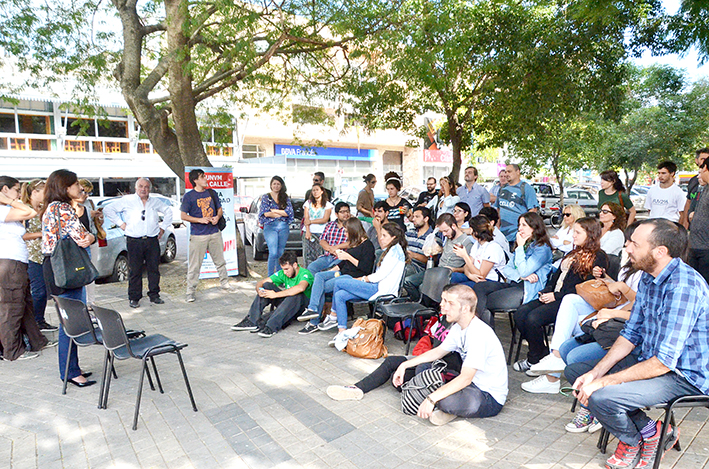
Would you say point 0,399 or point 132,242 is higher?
point 132,242

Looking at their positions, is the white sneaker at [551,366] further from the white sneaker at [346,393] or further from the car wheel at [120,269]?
the car wheel at [120,269]

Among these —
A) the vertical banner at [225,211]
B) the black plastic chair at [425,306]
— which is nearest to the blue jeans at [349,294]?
the black plastic chair at [425,306]

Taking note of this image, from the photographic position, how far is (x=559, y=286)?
4.77 metres

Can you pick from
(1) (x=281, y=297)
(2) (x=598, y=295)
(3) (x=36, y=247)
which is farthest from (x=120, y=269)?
(2) (x=598, y=295)

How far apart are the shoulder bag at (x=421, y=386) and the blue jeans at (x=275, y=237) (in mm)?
4932

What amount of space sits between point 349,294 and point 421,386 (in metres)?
2.07

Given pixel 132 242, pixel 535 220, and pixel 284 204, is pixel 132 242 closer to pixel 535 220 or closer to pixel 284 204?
pixel 284 204

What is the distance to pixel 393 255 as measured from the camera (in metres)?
5.89

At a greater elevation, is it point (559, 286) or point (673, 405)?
point (559, 286)

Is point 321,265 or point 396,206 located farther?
point 396,206

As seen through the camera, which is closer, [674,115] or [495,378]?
[495,378]

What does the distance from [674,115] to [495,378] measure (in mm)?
23084

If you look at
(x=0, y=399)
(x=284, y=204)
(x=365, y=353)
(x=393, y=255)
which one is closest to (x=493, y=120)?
(x=284, y=204)

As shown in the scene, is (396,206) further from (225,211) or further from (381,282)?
(225,211)
